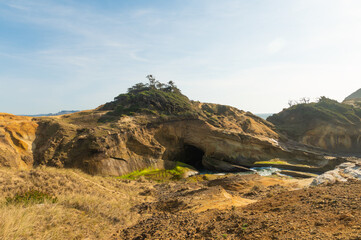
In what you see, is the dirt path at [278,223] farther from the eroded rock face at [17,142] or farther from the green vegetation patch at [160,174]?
the eroded rock face at [17,142]

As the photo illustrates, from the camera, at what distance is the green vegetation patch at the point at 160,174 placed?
25402 millimetres

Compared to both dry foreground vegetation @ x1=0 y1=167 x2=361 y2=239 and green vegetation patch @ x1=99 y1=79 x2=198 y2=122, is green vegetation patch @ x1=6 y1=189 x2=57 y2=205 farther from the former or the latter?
green vegetation patch @ x1=99 y1=79 x2=198 y2=122

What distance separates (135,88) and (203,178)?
38.7 metres

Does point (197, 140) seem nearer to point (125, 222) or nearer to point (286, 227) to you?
point (125, 222)

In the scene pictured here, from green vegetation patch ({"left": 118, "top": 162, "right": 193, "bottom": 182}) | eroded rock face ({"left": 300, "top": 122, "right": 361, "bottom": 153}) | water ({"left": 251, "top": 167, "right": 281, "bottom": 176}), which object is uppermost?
eroded rock face ({"left": 300, "top": 122, "right": 361, "bottom": 153})

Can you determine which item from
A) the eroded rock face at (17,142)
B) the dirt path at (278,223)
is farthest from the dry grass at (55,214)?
the eroded rock face at (17,142)

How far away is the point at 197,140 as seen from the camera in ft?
118

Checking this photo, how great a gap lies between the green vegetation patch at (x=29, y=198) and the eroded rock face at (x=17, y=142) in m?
14.1

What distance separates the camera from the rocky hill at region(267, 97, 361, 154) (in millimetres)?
43531

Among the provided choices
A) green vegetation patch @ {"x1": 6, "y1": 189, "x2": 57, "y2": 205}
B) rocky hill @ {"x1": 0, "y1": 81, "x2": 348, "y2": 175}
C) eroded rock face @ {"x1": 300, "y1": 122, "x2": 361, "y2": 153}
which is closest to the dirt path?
green vegetation patch @ {"x1": 6, "y1": 189, "x2": 57, "y2": 205}

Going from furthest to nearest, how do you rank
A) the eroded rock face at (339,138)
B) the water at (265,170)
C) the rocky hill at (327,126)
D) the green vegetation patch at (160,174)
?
the rocky hill at (327,126), the eroded rock face at (339,138), the water at (265,170), the green vegetation patch at (160,174)

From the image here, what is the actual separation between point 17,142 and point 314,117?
5639 cm

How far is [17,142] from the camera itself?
2259cm

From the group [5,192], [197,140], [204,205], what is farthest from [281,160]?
[5,192]
